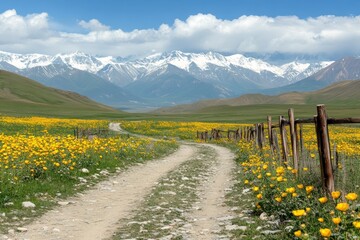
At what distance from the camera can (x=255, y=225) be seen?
31.8 feet

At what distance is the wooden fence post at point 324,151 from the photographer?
1019 cm

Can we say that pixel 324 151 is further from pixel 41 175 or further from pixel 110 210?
pixel 41 175

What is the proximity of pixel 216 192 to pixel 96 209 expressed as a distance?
4.88 m

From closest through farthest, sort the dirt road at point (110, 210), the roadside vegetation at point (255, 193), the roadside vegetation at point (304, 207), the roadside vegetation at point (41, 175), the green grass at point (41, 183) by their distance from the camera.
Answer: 1. the roadside vegetation at point (304, 207)
2. the roadside vegetation at point (255, 193)
3. the dirt road at point (110, 210)
4. the green grass at point (41, 183)
5. the roadside vegetation at point (41, 175)

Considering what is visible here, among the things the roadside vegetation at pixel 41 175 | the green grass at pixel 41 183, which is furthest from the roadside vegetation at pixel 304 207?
the roadside vegetation at pixel 41 175

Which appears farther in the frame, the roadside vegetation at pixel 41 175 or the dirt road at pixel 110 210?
the roadside vegetation at pixel 41 175

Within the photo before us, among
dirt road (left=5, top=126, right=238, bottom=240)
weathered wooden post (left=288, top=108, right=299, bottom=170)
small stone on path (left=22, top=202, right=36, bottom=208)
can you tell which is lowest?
dirt road (left=5, top=126, right=238, bottom=240)

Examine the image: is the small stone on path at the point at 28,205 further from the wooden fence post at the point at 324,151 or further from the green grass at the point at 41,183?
the wooden fence post at the point at 324,151

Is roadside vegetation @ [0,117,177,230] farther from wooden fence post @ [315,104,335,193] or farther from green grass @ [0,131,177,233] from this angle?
wooden fence post @ [315,104,335,193]

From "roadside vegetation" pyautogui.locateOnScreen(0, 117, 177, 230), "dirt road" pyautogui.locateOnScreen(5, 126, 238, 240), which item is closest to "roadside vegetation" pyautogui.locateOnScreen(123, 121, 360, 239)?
"dirt road" pyautogui.locateOnScreen(5, 126, 238, 240)

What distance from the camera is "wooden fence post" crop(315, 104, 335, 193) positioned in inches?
401

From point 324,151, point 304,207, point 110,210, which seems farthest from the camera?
point 110,210

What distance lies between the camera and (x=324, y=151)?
10.5m

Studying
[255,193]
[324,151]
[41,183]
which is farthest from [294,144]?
[41,183]
